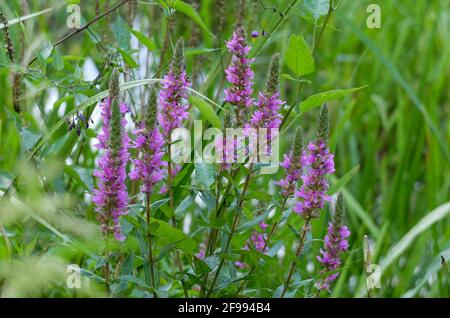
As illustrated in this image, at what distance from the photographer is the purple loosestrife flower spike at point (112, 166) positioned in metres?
1.03

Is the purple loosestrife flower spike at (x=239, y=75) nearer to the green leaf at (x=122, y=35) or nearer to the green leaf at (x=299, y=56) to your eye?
the green leaf at (x=299, y=56)

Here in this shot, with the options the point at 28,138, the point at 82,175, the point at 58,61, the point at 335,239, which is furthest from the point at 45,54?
the point at 335,239

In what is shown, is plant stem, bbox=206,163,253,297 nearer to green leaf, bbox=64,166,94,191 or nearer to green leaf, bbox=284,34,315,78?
green leaf, bbox=284,34,315,78

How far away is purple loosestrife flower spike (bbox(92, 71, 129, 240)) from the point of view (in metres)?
1.03

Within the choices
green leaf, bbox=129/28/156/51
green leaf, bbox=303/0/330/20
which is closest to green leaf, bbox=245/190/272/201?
green leaf, bbox=303/0/330/20

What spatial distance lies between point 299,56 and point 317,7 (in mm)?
151

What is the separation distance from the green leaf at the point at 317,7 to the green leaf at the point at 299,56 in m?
0.13

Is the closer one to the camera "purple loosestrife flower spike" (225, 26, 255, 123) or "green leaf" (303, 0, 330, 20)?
"purple loosestrife flower spike" (225, 26, 255, 123)

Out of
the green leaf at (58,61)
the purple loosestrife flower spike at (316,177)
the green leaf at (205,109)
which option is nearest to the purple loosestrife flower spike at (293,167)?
the purple loosestrife flower spike at (316,177)

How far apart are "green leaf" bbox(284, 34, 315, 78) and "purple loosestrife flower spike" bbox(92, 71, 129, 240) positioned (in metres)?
0.26
